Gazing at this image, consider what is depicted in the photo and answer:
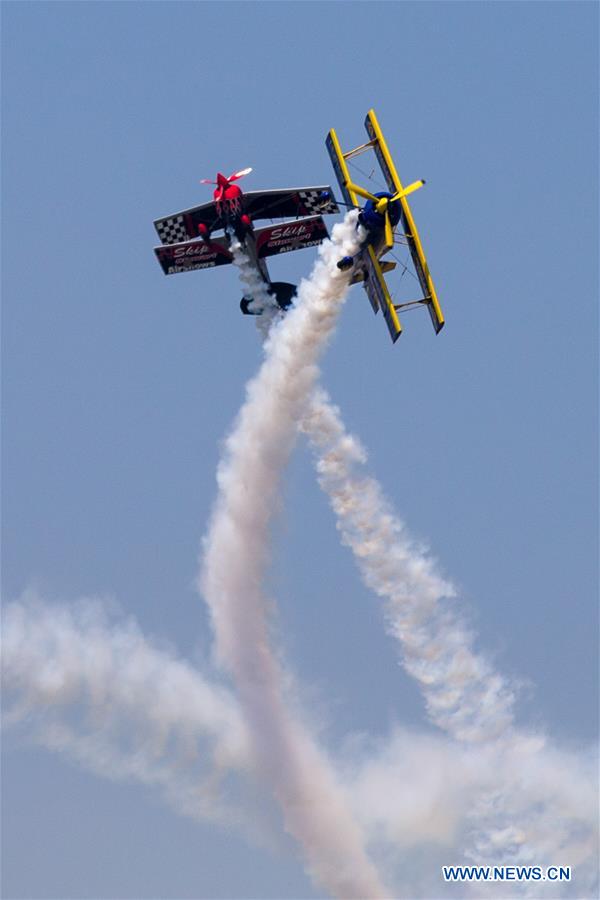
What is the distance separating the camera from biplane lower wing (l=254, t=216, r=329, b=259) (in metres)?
54.2

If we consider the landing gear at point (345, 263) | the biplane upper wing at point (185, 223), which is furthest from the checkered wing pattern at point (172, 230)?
the landing gear at point (345, 263)

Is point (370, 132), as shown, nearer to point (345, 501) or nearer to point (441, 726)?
point (345, 501)

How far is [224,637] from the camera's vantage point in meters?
51.5

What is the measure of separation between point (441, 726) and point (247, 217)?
1461 cm

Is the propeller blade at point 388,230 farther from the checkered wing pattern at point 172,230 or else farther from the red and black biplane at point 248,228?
the checkered wing pattern at point 172,230

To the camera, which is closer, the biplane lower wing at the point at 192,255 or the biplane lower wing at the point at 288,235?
the biplane lower wing at the point at 288,235

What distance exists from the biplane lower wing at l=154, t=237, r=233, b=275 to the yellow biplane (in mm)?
4877

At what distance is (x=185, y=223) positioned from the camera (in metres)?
55.1

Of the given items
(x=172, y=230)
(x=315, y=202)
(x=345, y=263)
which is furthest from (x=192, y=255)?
(x=345, y=263)

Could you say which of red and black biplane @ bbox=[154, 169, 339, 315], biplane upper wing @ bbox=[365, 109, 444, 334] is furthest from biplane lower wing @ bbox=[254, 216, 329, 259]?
biplane upper wing @ bbox=[365, 109, 444, 334]

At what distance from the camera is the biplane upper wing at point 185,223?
54.7 m

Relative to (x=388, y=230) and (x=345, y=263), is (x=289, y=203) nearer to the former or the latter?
(x=345, y=263)

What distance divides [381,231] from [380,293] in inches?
63.4

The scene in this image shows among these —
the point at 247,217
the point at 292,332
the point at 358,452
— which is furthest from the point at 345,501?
the point at 247,217
